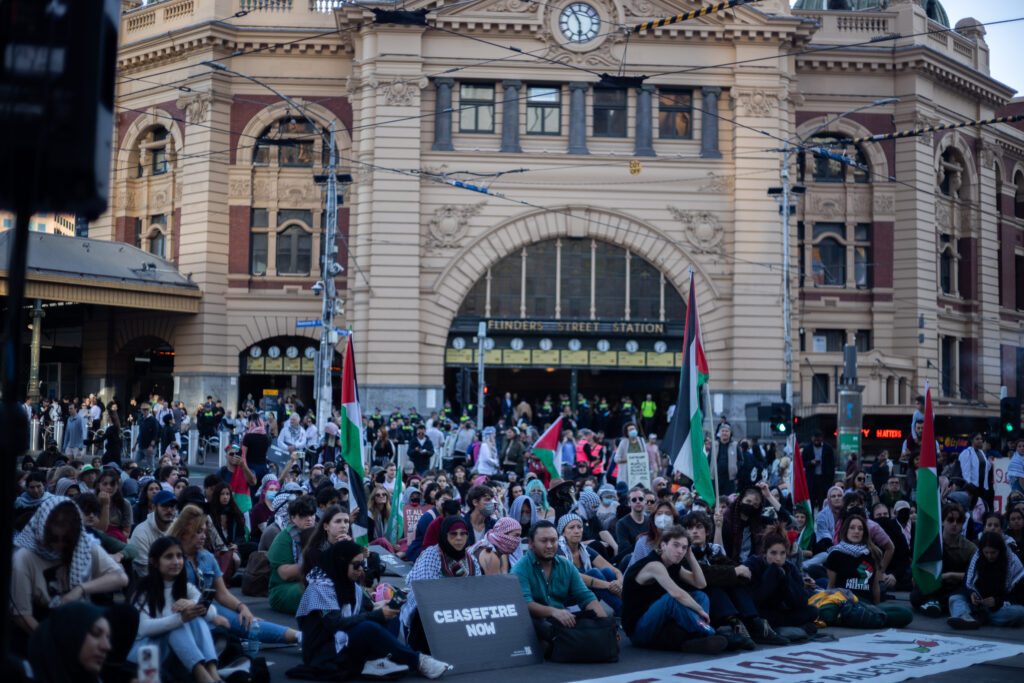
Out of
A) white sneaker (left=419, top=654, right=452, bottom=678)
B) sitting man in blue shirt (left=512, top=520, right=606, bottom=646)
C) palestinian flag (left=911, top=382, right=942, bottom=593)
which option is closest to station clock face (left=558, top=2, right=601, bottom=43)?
palestinian flag (left=911, top=382, right=942, bottom=593)

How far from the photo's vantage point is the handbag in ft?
35.1

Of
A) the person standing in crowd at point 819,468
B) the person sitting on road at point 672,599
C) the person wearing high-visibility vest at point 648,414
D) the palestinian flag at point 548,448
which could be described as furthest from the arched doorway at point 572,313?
the person sitting on road at point 672,599

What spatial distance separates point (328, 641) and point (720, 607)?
404 cm

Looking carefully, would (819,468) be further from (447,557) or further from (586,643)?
(447,557)

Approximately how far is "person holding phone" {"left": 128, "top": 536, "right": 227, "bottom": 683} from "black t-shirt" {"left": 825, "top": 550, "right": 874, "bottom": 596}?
8504mm

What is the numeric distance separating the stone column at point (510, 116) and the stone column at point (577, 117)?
5.95 ft

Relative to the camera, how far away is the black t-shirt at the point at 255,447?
2073cm

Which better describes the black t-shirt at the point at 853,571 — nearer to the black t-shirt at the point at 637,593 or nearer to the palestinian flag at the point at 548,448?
the black t-shirt at the point at 637,593

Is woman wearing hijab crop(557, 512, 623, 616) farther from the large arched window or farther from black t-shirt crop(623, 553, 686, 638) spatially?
the large arched window

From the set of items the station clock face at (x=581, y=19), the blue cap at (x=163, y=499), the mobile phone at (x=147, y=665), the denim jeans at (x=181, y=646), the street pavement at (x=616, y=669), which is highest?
the station clock face at (x=581, y=19)

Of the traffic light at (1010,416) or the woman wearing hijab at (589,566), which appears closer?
the woman wearing hijab at (589,566)

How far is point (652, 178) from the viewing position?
4069 cm

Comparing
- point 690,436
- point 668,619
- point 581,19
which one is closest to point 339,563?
point 668,619

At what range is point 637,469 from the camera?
22.4 metres
